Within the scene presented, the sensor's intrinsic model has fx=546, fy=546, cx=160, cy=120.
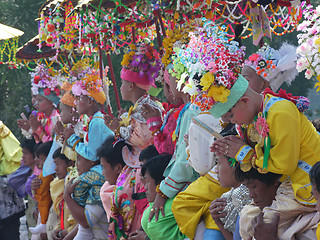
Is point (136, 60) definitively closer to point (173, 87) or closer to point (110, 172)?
point (173, 87)

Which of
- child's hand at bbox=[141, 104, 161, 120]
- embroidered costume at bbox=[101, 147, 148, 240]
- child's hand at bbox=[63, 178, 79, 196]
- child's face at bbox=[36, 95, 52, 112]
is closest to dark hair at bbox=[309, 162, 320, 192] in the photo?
child's hand at bbox=[141, 104, 161, 120]

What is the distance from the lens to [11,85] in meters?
13.2

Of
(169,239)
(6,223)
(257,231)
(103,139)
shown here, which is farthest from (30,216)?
(257,231)

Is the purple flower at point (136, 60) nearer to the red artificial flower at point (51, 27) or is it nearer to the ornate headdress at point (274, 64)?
the ornate headdress at point (274, 64)

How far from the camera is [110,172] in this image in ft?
18.0

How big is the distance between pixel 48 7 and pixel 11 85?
24.0 ft

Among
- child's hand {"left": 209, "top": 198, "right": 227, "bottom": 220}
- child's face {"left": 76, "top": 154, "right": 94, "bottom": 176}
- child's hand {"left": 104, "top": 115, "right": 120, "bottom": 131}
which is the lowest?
child's face {"left": 76, "top": 154, "right": 94, "bottom": 176}

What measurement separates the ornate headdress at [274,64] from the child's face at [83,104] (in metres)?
2.53

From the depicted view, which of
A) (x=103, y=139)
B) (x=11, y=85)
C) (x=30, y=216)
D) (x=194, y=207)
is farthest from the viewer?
(x=11, y=85)

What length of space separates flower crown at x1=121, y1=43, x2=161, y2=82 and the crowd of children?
1 cm

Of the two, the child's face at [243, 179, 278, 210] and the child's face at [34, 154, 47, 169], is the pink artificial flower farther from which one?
the child's face at [34, 154, 47, 169]

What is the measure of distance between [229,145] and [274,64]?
1250 millimetres

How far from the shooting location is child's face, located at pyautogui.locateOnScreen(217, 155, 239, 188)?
3592mm

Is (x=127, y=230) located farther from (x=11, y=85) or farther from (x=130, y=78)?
(x=11, y=85)
